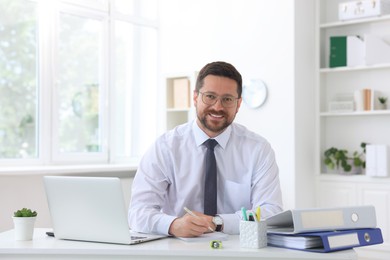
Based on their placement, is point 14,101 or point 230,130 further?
point 14,101

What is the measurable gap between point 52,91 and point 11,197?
1026 mm

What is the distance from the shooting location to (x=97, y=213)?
83.6 inches

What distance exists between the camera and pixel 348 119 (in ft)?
18.1

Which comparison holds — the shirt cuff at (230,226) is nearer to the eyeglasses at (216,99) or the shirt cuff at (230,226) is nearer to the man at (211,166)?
the man at (211,166)

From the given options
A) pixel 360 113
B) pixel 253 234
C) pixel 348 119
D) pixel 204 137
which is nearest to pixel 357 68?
pixel 360 113

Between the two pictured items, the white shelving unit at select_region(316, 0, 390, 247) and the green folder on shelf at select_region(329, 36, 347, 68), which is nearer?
the white shelving unit at select_region(316, 0, 390, 247)

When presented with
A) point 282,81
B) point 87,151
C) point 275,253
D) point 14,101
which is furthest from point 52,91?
point 275,253

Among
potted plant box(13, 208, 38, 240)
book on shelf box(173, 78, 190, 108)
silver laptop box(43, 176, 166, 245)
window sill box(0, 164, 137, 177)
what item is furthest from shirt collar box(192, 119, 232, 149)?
book on shelf box(173, 78, 190, 108)

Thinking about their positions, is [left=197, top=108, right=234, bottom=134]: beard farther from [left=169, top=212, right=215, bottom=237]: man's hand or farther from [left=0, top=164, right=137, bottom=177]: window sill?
[left=0, top=164, right=137, bottom=177]: window sill

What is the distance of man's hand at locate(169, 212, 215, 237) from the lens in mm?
2197

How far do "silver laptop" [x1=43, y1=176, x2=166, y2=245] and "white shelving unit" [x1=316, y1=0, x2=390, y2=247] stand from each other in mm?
3269

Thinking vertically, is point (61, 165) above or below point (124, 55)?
below

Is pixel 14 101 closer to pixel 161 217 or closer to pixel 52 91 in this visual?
pixel 52 91

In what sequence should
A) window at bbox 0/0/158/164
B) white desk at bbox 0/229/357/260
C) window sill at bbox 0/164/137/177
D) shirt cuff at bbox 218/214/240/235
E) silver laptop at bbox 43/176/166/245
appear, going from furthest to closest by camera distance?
window at bbox 0/0/158/164
window sill at bbox 0/164/137/177
shirt cuff at bbox 218/214/240/235
silver laptop at bbox 43/176/166/245
white desk at bbox 0/229/357/260
